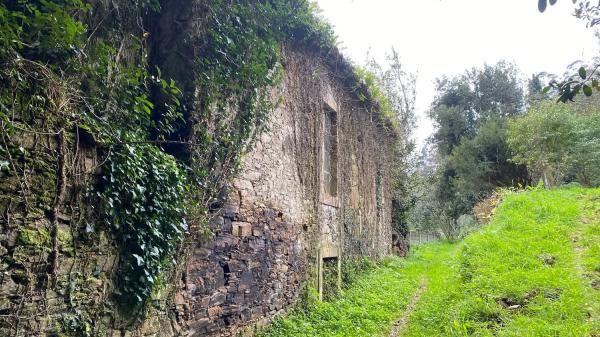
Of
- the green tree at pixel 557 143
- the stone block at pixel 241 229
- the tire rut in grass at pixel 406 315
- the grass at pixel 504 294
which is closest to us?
the grass at pixel 504 294

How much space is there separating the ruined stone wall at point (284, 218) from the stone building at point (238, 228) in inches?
0.9

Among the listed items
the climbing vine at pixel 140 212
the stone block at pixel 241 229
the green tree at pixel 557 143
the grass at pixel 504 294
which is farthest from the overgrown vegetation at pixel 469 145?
the climbing vine at pixel 140 212

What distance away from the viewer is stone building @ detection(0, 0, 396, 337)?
2.85 meters

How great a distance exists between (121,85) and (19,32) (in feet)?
3.01

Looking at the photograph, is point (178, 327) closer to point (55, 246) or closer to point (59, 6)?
point (55, 246)

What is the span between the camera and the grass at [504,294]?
→ 4836mm

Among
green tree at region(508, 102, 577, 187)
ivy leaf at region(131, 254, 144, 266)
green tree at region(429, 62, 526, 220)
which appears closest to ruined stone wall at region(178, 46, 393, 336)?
ivy leaf at region(131, 254, 144, 266)

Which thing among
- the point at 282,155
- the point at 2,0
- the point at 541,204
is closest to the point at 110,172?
the point at 2,0

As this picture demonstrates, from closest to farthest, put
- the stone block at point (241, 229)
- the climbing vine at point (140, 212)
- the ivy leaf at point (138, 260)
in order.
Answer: the climbing vine at point (140, 212), the ivy leaf at point (138, 260), the stone block at point (241, 229)

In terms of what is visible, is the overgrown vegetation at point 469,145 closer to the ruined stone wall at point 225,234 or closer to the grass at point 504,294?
the grass at point 504,294

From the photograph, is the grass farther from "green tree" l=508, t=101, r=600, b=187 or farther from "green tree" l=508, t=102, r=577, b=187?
"green tree" l=508, t=102, r=577, b=187

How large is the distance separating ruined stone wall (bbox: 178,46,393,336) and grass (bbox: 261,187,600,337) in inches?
29.6

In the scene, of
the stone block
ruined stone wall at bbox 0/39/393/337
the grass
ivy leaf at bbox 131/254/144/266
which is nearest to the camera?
ruined stone wall at bbox 0/39/393/337

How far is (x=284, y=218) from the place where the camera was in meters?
6.58
